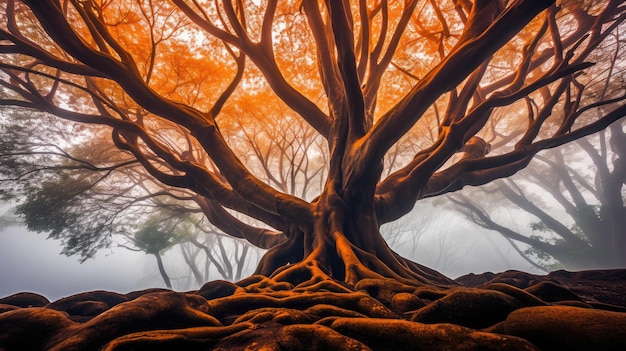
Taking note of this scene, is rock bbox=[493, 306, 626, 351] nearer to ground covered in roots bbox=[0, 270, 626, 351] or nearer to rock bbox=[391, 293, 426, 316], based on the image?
ground covered in roots bbox=[0, 270, 626, 351]

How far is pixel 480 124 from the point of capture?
620 centimetres

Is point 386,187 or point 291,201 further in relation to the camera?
point 386,187

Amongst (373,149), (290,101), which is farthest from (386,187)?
(290,101)

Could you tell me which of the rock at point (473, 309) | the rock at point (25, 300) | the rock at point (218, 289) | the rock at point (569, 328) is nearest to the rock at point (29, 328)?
the rock at point (25, 300)

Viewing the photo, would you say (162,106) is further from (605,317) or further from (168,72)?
(605,317)

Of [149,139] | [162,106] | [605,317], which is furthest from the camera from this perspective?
[149,139]

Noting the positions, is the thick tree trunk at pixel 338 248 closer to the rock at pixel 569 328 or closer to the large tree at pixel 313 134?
the large tree at pixel 313 134

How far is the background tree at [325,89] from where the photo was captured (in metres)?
4.03

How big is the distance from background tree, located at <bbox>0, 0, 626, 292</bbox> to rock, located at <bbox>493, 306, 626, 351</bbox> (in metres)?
2.14

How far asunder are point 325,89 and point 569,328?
5.66 m

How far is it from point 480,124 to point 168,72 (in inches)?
322

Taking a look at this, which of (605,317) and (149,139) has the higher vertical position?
(149,139)

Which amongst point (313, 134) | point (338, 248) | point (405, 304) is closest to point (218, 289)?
point (338, 248)

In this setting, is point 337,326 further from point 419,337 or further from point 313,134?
point 313,134
